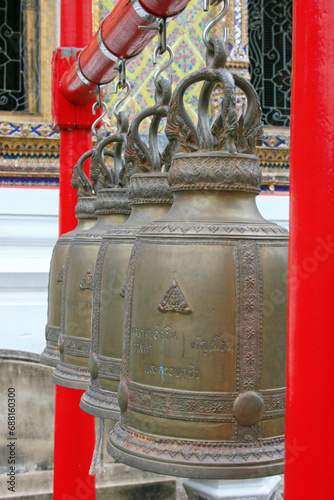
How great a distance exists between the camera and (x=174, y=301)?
1.08m

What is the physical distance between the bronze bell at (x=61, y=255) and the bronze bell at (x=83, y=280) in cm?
16

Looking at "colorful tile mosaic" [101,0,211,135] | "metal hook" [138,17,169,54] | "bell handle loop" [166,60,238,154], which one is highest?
"colorful tile mosaic" [101,0,211,135]

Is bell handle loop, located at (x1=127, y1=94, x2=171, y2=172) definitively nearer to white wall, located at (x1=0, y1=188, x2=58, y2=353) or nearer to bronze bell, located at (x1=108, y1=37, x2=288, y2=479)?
bronze bell, located at (x1=108, y1=37, x2=288, y2=479)

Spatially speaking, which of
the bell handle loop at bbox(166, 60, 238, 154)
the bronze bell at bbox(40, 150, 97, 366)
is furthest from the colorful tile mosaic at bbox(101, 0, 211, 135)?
the bell handle loop at bbox(166, 60, 238, 154)

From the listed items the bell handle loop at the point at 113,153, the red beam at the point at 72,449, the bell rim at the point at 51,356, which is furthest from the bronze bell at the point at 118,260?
the red beam at the point at 72,449

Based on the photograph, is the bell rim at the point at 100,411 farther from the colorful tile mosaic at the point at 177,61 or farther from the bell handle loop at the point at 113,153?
the colorful tile mosaic at the point at 177,61

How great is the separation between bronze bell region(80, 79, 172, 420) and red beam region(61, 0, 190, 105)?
22 centimetres

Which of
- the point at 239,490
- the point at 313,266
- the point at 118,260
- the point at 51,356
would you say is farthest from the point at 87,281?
the point at 239,490

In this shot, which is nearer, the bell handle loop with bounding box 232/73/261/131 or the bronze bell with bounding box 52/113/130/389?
the bell handle loop with bounding box 232/73/261/131

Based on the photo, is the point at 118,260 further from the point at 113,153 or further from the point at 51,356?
the point at 51,356

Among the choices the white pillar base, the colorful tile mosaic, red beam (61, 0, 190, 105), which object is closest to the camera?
red beam (61, 0, 190, 105)

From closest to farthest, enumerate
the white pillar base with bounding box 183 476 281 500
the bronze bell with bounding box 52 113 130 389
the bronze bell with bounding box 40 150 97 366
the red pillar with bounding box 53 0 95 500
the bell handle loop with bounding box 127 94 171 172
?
the bell handle loop with bounding box 127 94 171 172 → the bronze bell with bounding box 52 113 130 389 → the bronze bell with bounding box 40 150 97 366 → the red pillar with bounding box 53 0 95 500 → the white pillar base with bounding box 183 476 281 500

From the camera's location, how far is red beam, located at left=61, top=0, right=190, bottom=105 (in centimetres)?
152

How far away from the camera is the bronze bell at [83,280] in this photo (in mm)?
1716
